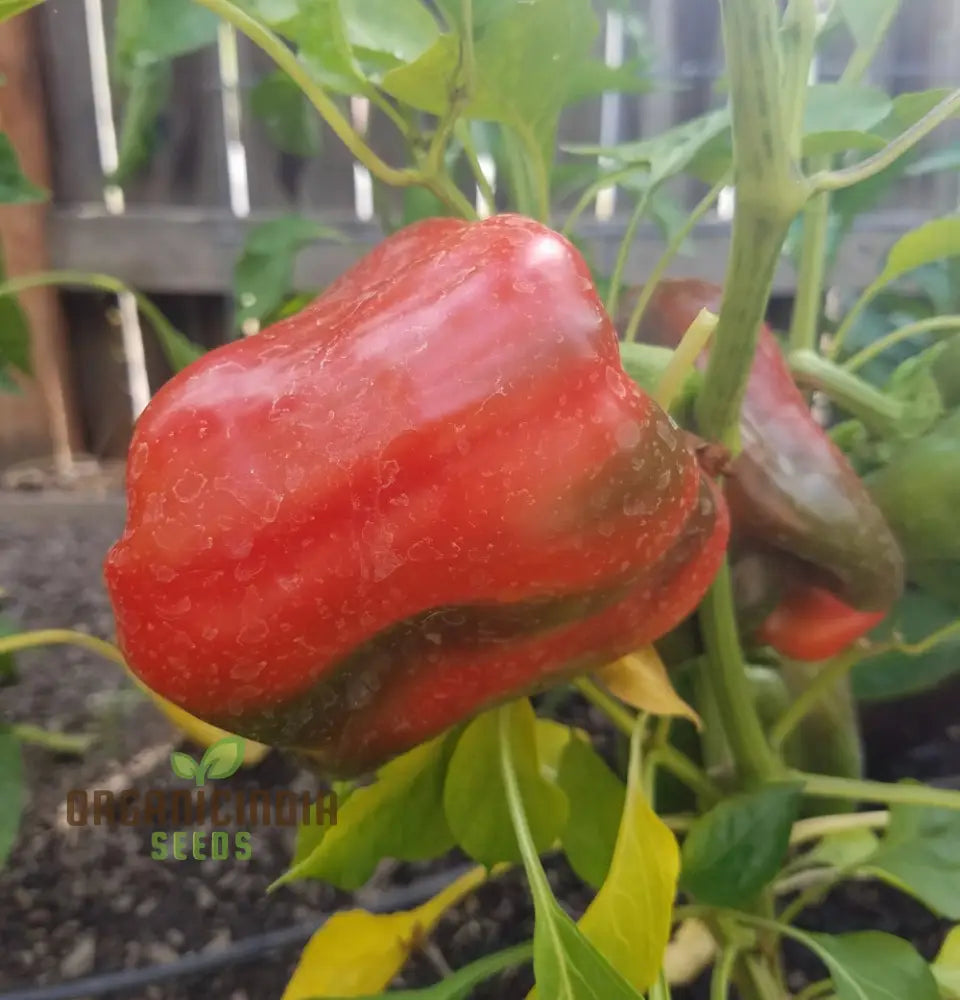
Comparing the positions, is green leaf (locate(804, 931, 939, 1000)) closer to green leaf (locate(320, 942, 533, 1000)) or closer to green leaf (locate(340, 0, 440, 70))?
green leaf (locate(320, 942, 533, 1000))

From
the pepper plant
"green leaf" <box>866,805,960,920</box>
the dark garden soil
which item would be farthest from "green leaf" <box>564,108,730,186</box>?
the dark garden soil

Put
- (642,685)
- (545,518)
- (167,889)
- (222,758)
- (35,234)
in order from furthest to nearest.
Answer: (35,234), (167,889), (222,758), (642,685), (545,518)

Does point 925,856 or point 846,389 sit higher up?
point 846,389

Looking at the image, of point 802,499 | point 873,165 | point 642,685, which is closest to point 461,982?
point 642,685

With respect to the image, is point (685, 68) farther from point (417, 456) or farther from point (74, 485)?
point (417, 456)

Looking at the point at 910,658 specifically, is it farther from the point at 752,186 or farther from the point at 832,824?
the point at 752,186

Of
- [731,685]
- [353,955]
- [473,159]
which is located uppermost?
[473,159]

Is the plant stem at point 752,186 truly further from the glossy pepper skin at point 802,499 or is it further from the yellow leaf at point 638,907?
the yellow leaf at point 638,907
